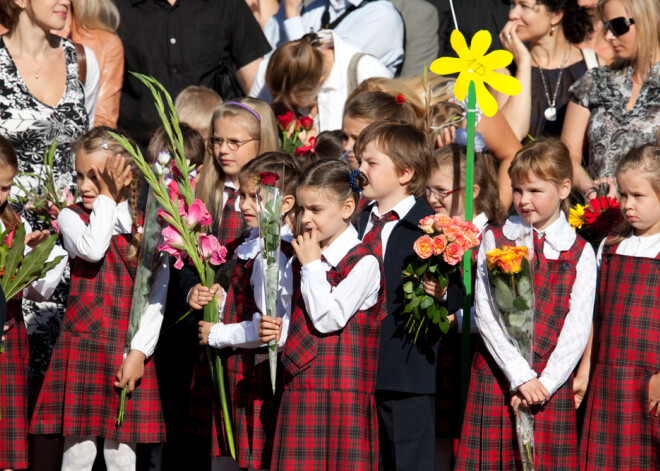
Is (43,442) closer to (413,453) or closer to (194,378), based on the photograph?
(194,378)

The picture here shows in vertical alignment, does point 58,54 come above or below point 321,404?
above

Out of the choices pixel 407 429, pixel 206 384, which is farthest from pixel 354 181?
pixel 206 384

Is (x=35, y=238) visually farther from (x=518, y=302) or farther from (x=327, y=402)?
(x=518, y=302)

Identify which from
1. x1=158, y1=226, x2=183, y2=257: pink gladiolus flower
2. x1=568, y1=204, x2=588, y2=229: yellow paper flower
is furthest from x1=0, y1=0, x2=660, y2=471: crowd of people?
x1=158, y1=226, x2=183, y2=257: pink gladiolus flower

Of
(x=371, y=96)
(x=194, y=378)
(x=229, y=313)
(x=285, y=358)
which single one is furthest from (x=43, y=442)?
(x=371, y=96)

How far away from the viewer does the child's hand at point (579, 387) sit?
479 centimetres

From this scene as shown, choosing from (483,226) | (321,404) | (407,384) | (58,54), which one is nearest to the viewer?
(321,404)

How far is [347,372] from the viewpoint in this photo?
4371 mm

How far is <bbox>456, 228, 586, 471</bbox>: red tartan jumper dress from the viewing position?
14.9 feet

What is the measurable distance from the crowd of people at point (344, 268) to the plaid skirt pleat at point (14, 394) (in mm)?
11

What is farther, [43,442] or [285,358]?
[43,442]

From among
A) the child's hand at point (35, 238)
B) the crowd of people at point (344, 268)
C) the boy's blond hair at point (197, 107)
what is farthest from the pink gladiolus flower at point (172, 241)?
the boy's blond hair at point (197, 107)

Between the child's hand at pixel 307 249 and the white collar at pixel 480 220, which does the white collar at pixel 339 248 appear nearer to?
the child's hand at pixel 307 249

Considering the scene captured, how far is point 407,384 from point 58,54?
301cm
